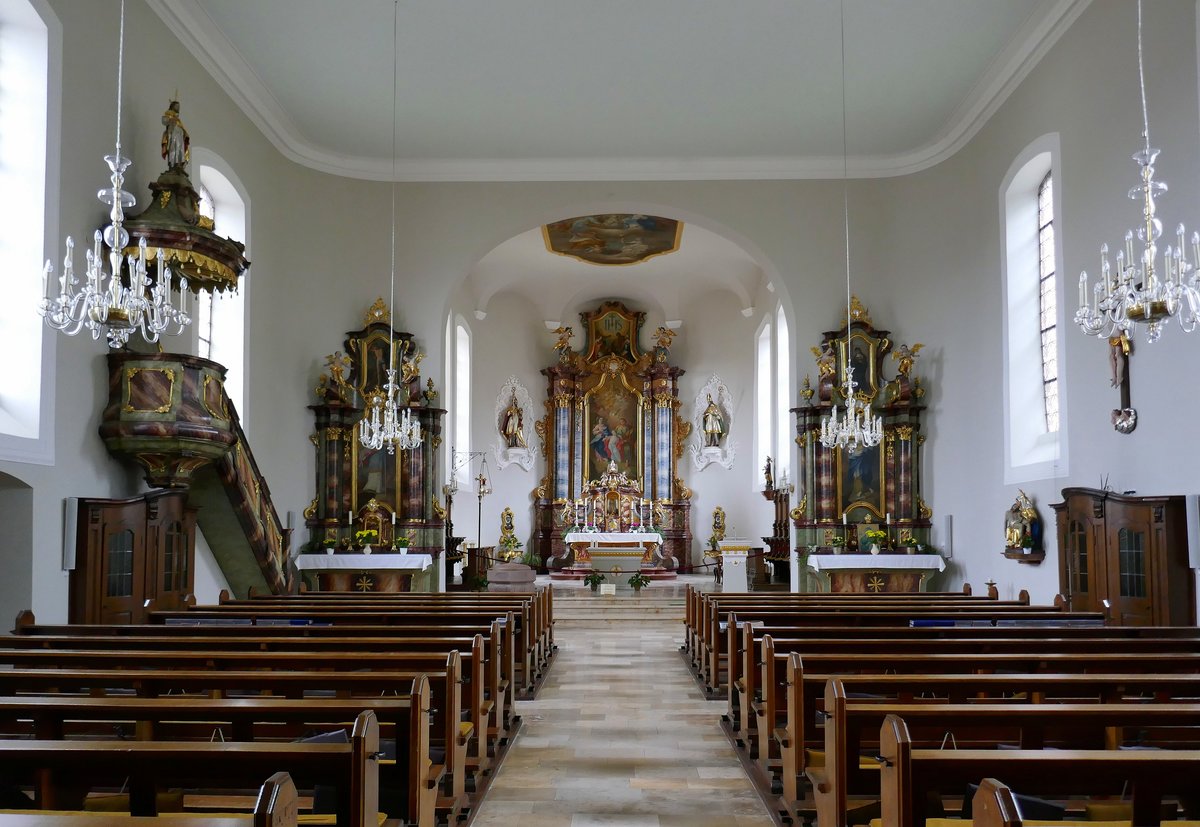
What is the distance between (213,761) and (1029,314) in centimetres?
1201

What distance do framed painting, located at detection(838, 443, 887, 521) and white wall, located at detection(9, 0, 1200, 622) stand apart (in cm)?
76

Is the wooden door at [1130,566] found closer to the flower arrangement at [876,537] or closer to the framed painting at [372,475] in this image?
the flower arrangement at [876,537]

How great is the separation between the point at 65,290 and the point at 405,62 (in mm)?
7340

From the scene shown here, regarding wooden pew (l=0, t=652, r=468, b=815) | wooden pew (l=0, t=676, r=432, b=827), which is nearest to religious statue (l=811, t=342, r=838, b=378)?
wooden pew (l=0, t=652, r=468, b=815)

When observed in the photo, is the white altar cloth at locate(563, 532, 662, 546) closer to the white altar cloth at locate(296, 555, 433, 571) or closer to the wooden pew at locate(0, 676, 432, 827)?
the white altar cloth at locate(296, 555, 433, 571)

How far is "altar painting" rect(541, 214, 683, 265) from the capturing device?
64.0ft

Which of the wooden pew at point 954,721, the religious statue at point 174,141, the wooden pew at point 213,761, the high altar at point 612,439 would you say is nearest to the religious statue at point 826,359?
the high altar at point 612,439

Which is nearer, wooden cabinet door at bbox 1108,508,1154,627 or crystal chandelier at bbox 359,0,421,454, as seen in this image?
wooden cabinet door at bbox 1108,508,1154,627

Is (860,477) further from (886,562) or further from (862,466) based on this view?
(886,562)

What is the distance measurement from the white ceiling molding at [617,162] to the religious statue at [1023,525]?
5.17m

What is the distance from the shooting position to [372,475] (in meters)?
15.5

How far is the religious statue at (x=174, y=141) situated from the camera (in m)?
9.97

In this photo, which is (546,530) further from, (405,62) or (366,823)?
(366,823)

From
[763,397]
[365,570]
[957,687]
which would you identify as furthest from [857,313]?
[957,687]
